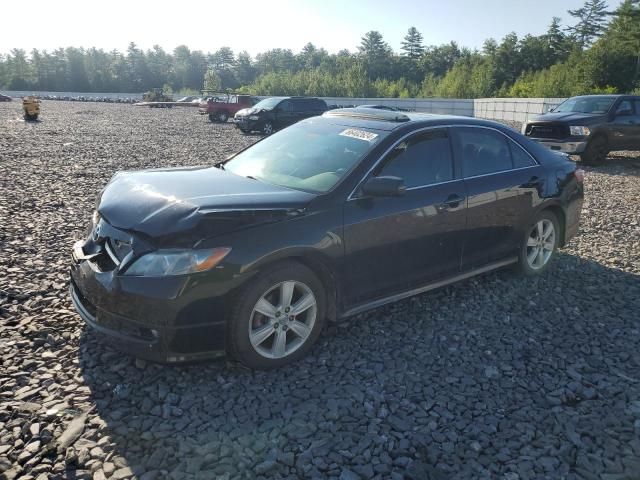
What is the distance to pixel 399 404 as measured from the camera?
3094mm

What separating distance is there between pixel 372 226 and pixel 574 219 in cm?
295

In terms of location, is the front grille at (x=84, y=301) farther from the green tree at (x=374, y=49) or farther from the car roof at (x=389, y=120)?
the green tree at (x=374, y=49)

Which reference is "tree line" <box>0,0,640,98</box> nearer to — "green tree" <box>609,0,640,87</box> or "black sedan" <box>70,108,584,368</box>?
"green tree" <box>609,0,640,87</box>

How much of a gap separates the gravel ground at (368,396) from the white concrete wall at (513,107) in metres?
26.1

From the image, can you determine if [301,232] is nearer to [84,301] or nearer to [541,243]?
[84,301]

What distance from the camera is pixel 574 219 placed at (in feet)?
17.8

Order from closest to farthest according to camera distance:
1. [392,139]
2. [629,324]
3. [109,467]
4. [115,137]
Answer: [109,467] < [392,139] < [629,324] < [115,137]

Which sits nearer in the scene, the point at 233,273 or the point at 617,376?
the point at 233,273

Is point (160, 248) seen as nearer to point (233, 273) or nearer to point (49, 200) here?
point (233, 273)

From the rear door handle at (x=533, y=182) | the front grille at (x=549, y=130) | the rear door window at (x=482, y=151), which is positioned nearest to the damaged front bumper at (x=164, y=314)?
the rear door window at (x=482, y=151)

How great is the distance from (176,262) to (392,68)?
9326 centimetres

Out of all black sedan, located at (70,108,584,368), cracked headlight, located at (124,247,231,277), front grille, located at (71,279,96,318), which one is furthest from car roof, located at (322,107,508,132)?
front grille, located at (71,279,96,318)

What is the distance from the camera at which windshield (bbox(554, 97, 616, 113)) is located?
1295cm

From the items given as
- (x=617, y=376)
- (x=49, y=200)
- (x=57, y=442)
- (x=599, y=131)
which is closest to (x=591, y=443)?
(x=617, y=376)
